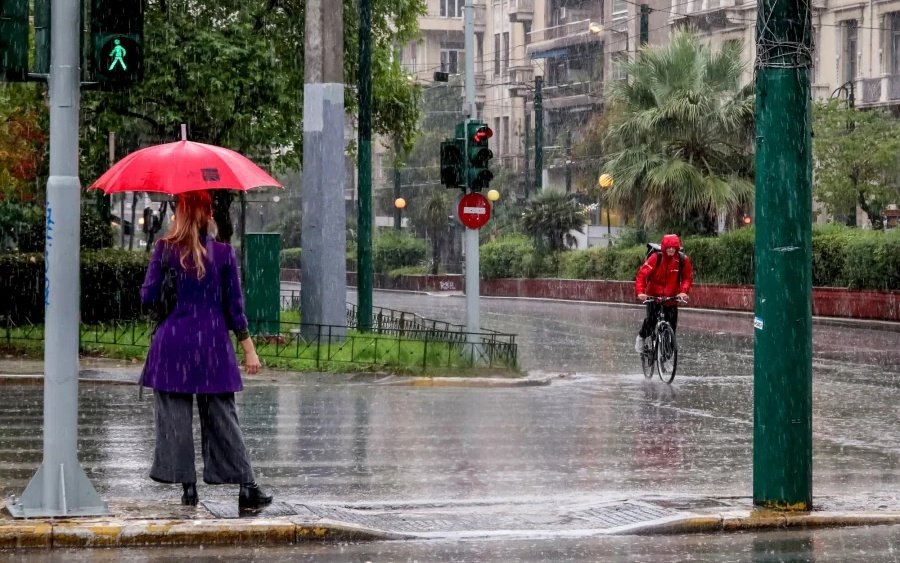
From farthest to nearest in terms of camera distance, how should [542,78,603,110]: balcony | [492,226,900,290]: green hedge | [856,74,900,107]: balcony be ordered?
[542,78,603,110]: balcony
[856,74,900,107]: balcony
[492,226,900,290]: green hedge

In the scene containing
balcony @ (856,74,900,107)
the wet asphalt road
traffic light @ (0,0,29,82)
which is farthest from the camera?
balcony @ (856,74,900,107)

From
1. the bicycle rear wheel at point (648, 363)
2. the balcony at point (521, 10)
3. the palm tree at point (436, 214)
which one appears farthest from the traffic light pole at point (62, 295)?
the balcony at point (521, 10)

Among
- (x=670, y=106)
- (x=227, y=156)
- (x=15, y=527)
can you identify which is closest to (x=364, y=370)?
(x=227, y=156)

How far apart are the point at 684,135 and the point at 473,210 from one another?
906 inches

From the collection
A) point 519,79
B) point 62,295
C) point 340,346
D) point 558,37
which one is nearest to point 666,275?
point 340,346

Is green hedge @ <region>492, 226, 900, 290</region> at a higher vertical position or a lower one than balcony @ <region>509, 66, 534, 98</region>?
lower

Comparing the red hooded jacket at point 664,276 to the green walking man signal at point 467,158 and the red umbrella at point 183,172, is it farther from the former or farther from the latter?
the red umbrella at point 183,172

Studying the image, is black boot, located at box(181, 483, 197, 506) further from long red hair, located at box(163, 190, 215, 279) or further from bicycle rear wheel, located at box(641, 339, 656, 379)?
bicycle rear wheel, located at box(641, 339, 656, 379)

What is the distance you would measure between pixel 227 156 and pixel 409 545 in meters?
2.83

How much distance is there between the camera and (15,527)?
27.0 feet

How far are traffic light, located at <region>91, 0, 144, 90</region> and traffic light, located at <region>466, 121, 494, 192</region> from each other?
1318 cm

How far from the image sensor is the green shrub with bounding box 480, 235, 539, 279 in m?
58.1

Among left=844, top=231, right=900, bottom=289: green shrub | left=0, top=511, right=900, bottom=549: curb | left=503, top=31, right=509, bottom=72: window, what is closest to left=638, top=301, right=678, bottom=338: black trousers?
left=0, top=511, right=900, bottom=549: curb

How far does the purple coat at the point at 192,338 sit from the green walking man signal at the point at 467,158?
13.0m
